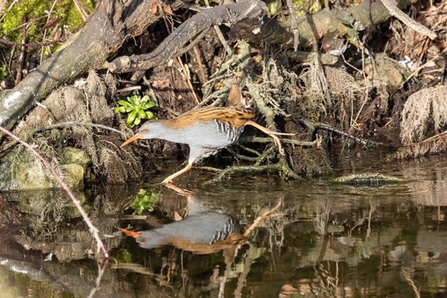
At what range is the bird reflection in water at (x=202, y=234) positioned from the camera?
507cm

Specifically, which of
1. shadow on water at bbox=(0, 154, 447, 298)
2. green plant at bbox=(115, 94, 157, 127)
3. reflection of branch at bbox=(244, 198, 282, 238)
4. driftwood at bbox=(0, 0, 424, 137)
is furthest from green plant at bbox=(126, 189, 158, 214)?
green plant at bbox=(115, 94, 157, 127)

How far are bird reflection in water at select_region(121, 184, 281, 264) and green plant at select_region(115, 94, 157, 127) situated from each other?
231 centimetres

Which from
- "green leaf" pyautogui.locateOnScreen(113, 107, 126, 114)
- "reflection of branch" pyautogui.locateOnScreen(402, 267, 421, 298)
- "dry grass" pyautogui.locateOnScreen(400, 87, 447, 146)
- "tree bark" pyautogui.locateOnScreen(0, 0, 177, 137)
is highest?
"tree bark" pyautogui.locateOnScreen(0, 0, 177, 137)

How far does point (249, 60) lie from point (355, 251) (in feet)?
12.7

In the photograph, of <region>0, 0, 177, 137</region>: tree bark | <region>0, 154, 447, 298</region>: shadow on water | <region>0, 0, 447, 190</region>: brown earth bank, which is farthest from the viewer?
<region>0, 0, 177, 137</region>: tree bark

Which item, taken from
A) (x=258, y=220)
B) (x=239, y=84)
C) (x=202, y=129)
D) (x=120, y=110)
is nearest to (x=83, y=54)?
(x=120, y=110)

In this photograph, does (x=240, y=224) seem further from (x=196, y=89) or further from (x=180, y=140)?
(x=196, y=89)

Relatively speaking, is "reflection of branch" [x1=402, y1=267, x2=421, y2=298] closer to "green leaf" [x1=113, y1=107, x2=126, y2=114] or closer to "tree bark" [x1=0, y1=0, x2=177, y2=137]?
"tree bark" [x1=0, y1=0, x2=177, y2=137]

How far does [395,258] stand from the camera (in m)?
4.67

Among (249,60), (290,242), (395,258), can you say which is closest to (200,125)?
(249,60)

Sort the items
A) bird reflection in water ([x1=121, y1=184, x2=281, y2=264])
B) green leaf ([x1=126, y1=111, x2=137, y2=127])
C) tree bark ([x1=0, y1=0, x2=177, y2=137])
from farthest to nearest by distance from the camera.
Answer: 1. green leaf ([x1=126, y1=111, x2=137, y2=127])
2. tree bark ([x1=0, y1=0, x2=177, y2=137])
3. bird reflection in water ([x1=121, y1=184, x2=281, y2=264])

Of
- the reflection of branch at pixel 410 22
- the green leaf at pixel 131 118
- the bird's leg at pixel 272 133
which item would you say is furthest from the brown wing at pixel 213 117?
the reflection of branch at pixel 410 22

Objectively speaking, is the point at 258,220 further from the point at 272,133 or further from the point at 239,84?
the point at 239,84

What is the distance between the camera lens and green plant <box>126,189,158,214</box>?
20.6 feet
